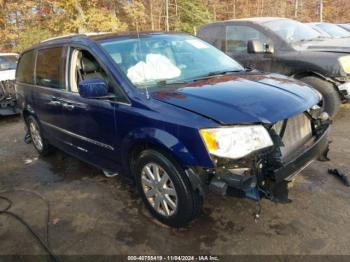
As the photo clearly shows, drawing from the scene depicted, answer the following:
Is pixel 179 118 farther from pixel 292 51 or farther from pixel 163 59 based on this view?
pixel 292 51

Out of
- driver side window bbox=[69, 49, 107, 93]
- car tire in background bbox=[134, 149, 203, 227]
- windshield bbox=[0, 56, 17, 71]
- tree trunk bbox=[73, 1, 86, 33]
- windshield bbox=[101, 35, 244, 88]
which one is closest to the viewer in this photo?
car tire in background bbox=[134, 149, 203, 227]

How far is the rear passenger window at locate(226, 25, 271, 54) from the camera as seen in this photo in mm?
6598

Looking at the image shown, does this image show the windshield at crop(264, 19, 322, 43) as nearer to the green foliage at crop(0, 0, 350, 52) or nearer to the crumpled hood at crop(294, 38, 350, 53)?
the crumpled hood at crop(294, 38, 350, 53)

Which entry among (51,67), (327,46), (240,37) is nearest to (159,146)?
(51,67)

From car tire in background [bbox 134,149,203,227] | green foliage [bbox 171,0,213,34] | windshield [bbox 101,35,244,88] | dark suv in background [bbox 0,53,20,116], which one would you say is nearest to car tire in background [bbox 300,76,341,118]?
windshield [bbox 101,35,244,88]

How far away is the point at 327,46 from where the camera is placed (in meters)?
6.07

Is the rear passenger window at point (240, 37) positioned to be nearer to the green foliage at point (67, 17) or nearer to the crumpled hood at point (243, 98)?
the crumpled hood at point (243, 98)

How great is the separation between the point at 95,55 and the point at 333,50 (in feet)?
13.9

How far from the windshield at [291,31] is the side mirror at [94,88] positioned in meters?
4.29

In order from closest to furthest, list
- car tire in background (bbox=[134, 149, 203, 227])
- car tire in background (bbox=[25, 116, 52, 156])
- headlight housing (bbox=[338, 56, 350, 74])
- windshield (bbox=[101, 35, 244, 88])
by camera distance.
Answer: car tire in background (bbox=[134, 149, 203, 227]) → windshield (bbox=[101, 35, 244, 88]) → car tire in background (bbox=[25, 116, 52, 156]) → headlight housing (bbox=[338, 56, 350, 74])

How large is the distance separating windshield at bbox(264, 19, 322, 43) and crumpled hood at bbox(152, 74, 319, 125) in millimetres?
3415

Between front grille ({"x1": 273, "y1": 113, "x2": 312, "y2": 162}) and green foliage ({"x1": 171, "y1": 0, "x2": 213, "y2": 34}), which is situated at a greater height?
green foliage ({"x1": 171, "y1": 0, "x2": 213, "y2": 34})

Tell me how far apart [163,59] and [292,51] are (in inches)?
133

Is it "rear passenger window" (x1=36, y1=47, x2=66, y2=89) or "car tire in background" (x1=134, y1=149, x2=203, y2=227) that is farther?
"rear passenger window" (x1=36, y1=47, x2=66, y2=89)
